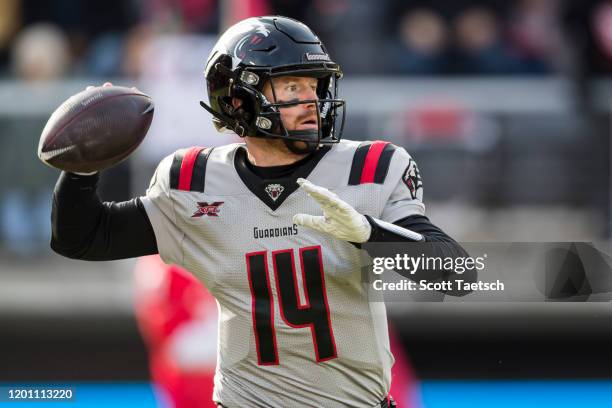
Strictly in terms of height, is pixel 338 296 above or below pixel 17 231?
above

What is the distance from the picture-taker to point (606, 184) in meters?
7.44

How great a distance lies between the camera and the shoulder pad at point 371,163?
10.8 ft

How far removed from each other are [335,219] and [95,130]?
0.76 m

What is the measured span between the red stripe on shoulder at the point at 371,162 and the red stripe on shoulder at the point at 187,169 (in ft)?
1.66

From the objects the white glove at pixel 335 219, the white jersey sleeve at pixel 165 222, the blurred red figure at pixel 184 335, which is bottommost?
the blurred red figure at pixel 184 335

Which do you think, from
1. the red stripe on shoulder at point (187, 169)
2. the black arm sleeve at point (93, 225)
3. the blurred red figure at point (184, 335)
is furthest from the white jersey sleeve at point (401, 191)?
the blurred red figure at point (184, 335)

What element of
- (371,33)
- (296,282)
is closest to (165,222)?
(296,282)

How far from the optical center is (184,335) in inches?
228

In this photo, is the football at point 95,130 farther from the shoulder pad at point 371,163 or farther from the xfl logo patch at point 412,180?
the xfl logo patch at point 412,180

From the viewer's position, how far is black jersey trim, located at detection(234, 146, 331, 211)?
3301mm

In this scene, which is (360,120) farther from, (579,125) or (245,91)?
(245,91)

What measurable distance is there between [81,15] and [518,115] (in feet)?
11.3

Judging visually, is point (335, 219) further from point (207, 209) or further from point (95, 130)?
point (95, 130)

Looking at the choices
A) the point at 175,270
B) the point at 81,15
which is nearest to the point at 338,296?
the point at 175,270
